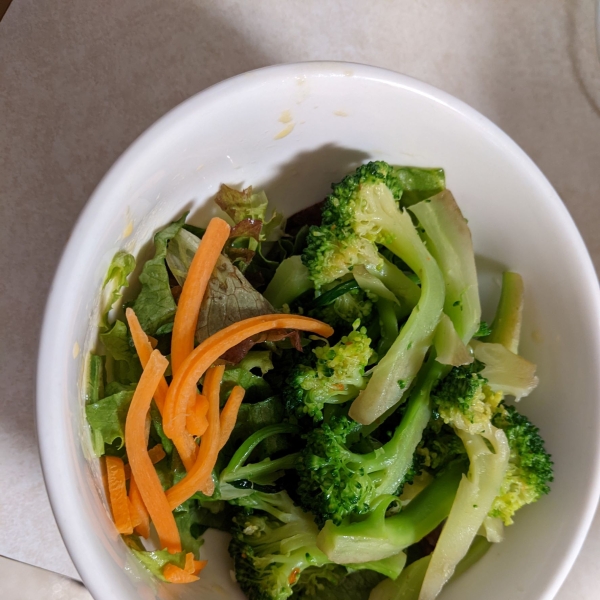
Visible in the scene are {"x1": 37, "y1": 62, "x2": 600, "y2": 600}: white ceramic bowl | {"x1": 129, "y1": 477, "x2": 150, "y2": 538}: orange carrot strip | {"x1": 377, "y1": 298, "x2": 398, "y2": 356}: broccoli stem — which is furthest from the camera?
{"x1": 377, "y1": 298, "x2": 398, "y2": 356}: broccoli stem

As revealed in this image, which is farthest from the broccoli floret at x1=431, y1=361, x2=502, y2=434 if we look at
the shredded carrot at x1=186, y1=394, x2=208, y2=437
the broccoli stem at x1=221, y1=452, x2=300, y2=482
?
the shredded carrot at x1=186, y1=394, x2=208, y2=437

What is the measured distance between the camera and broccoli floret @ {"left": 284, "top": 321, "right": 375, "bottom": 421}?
767 millimetres

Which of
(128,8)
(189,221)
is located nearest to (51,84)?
(128,8)

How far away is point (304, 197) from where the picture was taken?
927 millimetres

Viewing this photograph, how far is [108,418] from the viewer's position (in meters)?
0.70

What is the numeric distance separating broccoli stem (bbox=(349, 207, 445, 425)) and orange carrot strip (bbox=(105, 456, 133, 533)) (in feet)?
1.07

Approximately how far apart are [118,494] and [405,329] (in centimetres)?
45

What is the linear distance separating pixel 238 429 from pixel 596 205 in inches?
32.3

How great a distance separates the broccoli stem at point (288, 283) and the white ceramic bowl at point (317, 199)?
134mm

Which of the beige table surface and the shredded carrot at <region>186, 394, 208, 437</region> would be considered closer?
the shredded carrot at <region>186, 394, 208, 437</region>

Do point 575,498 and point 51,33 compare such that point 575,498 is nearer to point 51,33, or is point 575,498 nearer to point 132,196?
point 132,196

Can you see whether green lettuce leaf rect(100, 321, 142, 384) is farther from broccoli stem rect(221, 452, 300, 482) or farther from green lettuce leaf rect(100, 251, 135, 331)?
broccoli stem rect(221, 452, 300, 482)

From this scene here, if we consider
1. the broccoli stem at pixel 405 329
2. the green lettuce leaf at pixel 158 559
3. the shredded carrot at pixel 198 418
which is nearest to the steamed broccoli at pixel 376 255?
the broccoli stem at pixel 405 329

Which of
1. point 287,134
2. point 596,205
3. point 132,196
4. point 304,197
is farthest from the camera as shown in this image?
point 596,205
